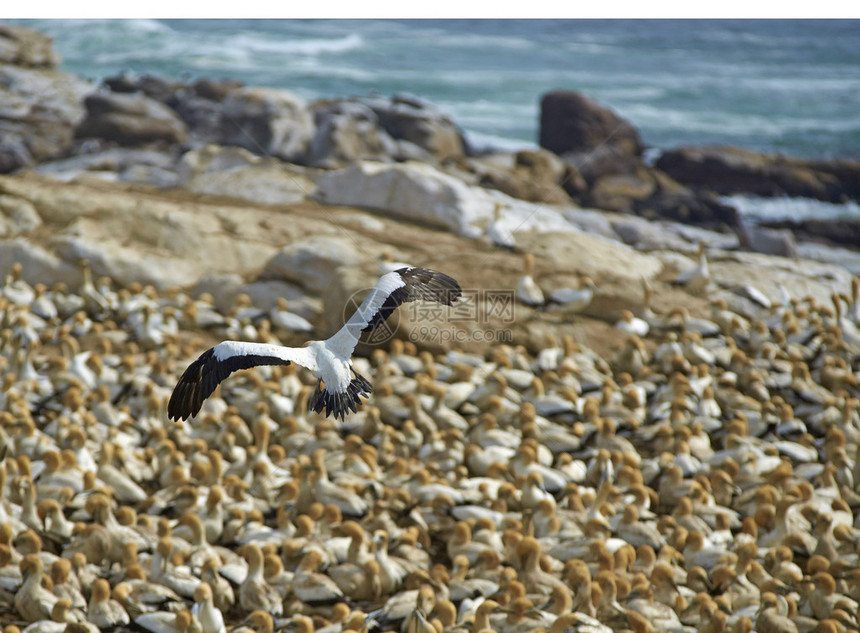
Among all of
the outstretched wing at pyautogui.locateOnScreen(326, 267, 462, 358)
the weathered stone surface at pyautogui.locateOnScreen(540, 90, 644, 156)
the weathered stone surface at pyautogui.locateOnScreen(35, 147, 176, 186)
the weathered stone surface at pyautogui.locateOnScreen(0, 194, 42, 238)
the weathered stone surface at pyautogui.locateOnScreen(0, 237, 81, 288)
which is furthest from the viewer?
the weathered stone surface at pyautogui.locateOnScreen(540, 90, 644, 156)

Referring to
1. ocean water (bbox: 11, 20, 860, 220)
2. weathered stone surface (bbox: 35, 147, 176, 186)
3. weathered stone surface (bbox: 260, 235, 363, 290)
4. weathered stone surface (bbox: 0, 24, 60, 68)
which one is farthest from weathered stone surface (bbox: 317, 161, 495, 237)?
ocean water (bbox: 11, 20, 860, 220)

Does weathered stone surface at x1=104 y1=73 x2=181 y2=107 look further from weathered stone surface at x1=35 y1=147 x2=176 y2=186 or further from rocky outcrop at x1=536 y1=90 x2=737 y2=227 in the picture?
rocky outcrop at x1=536 y1=90 x2=737 y2=227

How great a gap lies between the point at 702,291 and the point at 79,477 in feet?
37.3

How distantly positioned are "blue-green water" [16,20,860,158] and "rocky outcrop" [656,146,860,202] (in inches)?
376

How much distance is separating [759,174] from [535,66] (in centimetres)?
2722

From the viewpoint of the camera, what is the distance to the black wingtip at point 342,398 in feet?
24.3

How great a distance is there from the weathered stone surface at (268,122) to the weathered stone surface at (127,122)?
180 centimetres

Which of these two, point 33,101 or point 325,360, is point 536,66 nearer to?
point 33,101

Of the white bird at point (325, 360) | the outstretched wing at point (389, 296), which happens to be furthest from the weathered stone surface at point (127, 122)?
the white bird at point (325, 360)

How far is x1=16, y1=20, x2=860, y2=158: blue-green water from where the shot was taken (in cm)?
4684

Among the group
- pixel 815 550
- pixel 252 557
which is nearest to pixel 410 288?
pixel 252 557

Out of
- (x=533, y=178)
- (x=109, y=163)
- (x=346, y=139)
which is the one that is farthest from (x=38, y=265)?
(x=533, y=178)

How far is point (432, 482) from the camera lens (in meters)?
11.2

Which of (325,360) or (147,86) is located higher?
(147,86)
